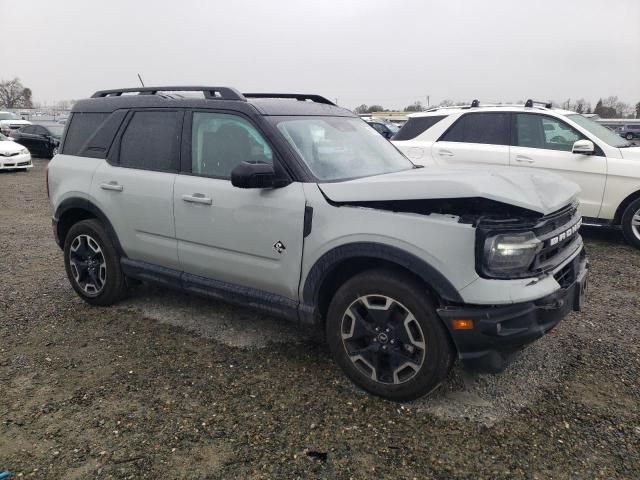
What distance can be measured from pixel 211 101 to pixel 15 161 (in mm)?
14409

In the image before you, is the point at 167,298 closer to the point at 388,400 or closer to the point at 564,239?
the point at 388,400

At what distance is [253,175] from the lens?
319 cm

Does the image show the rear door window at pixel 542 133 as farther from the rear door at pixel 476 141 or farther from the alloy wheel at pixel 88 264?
the alloy wheel at pixel 88 264

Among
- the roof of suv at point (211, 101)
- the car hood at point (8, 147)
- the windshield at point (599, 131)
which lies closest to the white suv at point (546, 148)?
the windshield at point (599, 131)

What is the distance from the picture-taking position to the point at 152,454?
2.65 m

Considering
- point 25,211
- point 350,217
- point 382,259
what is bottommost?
point 25,211

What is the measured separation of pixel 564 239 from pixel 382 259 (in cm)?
113

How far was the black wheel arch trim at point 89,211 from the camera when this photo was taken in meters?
4.39

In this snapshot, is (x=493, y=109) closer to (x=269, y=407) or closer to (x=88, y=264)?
(x=88, y=264)

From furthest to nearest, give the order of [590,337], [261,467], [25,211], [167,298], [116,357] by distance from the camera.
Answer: [25,211], [167,298], [590,337], [116,357], [261,467]

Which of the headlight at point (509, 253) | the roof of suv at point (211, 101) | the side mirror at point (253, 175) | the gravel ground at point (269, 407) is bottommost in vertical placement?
the gravel ground at point (269, 407)

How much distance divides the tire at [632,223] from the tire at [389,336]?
196 inches

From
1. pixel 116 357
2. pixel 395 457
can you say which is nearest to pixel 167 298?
pixel 116 357

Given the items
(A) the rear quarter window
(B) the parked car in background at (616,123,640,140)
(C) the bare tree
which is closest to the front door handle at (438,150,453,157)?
(A) the rear quarter window
